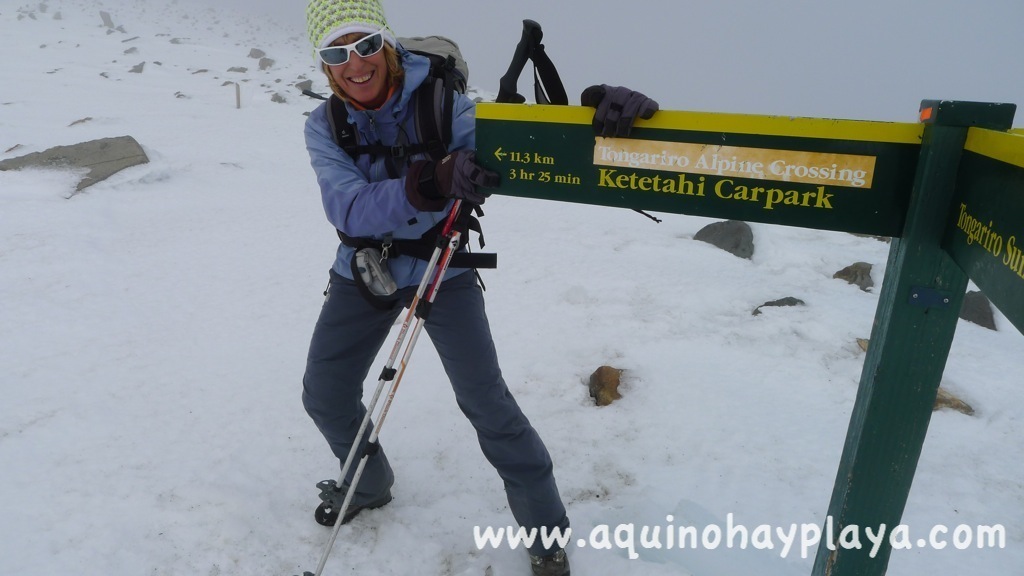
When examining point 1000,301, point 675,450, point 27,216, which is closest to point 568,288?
point 675,450

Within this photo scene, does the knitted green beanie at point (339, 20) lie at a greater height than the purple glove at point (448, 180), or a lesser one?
greater

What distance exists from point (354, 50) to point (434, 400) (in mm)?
2981

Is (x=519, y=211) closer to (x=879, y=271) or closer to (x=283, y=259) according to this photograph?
(x=283, y=259)

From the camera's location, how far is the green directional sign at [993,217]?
4.33 feet

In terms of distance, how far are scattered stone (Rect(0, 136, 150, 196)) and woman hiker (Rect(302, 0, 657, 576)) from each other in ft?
30.9

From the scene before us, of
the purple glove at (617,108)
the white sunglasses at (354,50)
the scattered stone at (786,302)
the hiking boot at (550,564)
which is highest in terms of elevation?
the white sunglasses at (354,50)

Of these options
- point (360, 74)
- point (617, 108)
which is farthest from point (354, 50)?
point (617, 108)

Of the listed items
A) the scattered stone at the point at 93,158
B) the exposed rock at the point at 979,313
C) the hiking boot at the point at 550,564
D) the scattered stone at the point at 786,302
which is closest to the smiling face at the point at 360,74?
the hiking boot at the point at 550,564

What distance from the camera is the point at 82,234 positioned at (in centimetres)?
783

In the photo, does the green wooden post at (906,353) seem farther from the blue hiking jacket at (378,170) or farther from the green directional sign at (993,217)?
the blue hiking jacket at (378,170)

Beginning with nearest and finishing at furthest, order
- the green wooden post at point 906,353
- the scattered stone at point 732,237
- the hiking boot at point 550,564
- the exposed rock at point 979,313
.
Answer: the green wooden post at point 906,353 < the hiking boot at point 550,564 < the exposed rock at point 979,313 < the scattered stone at point 732,237

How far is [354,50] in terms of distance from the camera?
2607 millimetres

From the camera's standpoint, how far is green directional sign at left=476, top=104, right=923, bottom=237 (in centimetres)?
181

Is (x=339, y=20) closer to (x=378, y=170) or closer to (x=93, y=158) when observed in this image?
(x=378, y=170)
